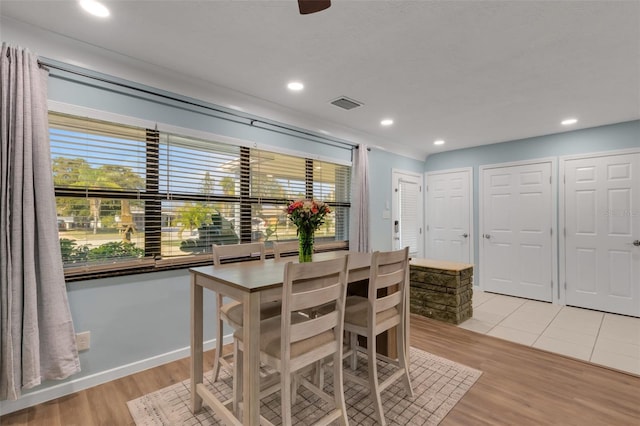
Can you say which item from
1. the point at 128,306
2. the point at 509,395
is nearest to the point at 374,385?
the point at 509,395

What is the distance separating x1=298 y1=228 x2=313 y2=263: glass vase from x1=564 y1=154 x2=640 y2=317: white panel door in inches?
155

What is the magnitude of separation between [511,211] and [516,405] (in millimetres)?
3338

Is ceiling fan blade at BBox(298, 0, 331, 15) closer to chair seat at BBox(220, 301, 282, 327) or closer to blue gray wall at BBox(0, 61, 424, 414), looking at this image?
chair seat at BBox(220, 301, 282, 327)

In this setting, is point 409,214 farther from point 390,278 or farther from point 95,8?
point 95,8

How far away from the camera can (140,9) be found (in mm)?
1763

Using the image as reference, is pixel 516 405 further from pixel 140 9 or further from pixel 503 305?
pixel 140 9

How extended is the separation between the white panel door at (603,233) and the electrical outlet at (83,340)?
212 inches

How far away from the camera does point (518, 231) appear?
4539mm

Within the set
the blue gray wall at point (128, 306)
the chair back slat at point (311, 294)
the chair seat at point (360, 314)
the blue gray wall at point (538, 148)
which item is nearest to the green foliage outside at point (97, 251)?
the blue gray wall at point (128, 306)

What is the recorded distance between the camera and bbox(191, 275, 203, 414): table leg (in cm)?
188

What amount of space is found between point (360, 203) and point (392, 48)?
222cm

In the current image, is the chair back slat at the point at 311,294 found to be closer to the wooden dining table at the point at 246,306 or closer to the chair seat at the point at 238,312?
the wooden dining table at the point at 246,306

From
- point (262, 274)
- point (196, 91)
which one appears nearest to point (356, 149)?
point (196, 91)

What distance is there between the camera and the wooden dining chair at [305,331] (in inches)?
56.1
